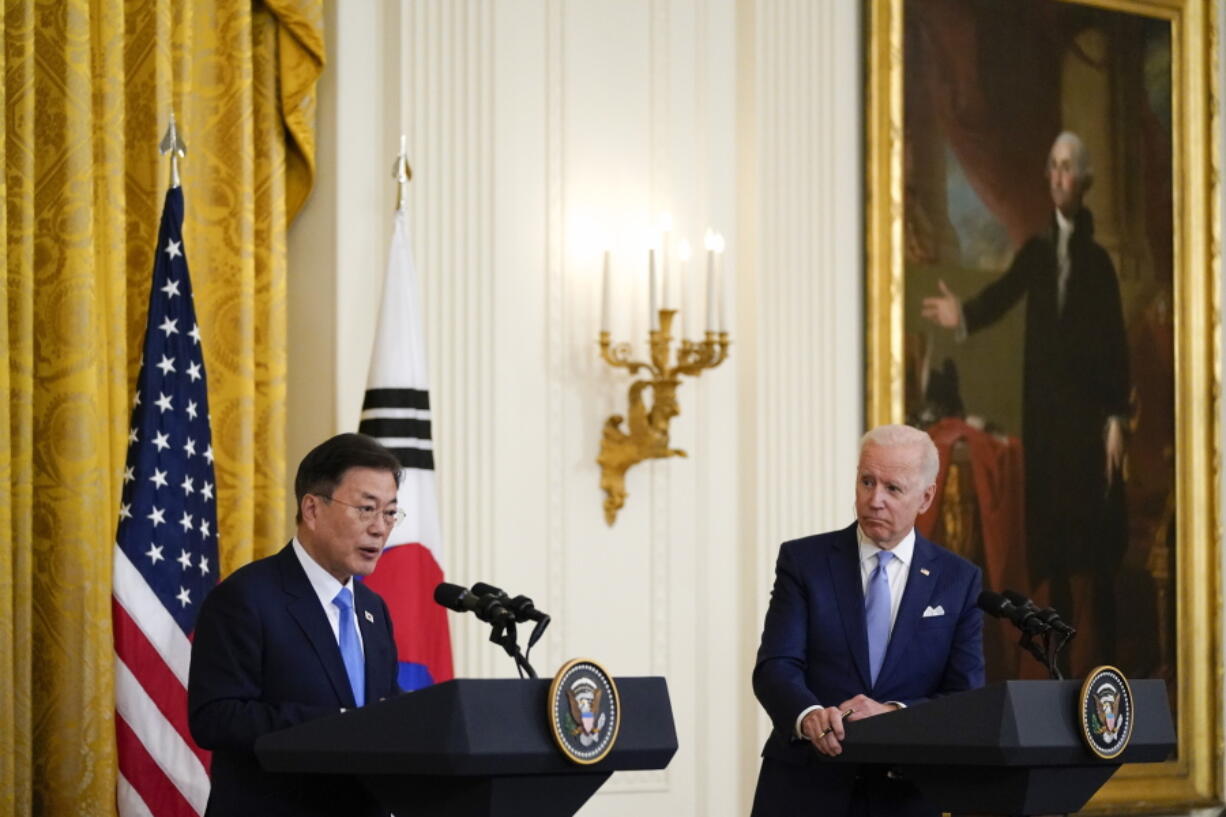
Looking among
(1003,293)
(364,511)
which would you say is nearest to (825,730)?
(364,511)

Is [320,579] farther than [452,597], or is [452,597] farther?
[320,579]

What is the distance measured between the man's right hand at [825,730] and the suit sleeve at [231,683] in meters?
1.23

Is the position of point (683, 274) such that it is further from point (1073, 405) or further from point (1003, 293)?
point (1073, 405)

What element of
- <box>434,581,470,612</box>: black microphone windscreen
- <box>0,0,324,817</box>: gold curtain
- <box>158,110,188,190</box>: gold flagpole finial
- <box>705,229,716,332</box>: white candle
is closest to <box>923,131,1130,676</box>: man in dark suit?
<box>705,229,716,332</box>: white candle

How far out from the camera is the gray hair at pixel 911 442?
179 inches

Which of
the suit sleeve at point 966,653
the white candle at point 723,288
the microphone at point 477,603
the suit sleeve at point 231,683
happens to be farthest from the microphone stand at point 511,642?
the white candle at point 723,288

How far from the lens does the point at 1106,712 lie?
160 inches

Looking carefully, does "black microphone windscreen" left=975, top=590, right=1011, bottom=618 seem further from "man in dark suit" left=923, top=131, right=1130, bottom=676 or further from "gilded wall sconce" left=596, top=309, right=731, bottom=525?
"man in dark suit" left=923, top=131, right=1130, bottom=676

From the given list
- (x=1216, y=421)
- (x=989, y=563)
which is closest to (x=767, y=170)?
(x=989, y=563)

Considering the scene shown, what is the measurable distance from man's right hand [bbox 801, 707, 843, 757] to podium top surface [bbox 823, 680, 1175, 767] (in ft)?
0.25

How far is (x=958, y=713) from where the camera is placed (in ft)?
13.0

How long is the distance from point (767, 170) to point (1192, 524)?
309cm

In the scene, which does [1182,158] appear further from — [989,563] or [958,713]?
[958,713]

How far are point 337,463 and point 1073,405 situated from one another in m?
5.50
